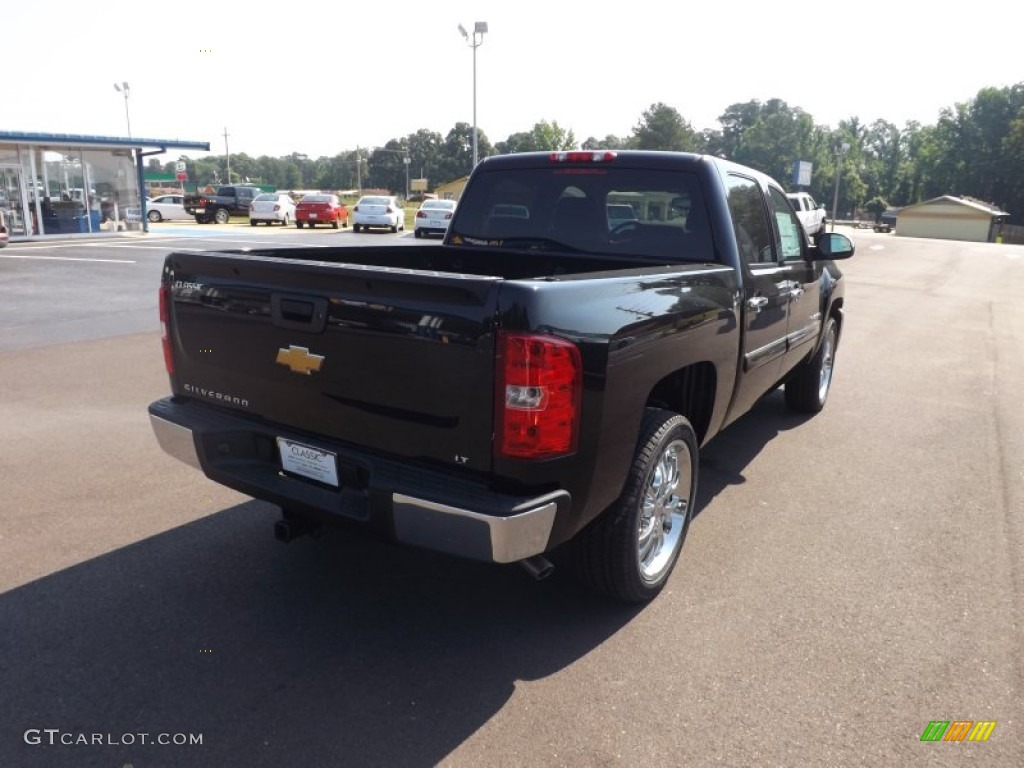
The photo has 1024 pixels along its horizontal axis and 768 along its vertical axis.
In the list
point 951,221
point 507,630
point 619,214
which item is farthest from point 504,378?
point 951,221

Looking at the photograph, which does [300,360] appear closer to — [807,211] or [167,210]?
[807,211]

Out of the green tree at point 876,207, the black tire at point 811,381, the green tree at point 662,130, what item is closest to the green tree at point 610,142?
the green tree at point 662,130

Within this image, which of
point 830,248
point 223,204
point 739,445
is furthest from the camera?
point 223,204

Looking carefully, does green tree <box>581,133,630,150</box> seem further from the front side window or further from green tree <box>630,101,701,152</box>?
the front side window

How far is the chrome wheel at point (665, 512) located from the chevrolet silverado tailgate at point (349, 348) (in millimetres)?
1076

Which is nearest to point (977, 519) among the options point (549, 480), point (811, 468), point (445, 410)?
point (811, 468)

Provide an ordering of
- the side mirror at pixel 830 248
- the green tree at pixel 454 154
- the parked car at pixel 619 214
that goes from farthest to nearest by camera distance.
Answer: the green tree at pixel 454 154
the side mirror at pixel 830 248
the parked car at pixel 619 214

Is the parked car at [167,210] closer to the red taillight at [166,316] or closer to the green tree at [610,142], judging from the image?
the red taillight at [166,316]

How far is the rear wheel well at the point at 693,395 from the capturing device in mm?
3549

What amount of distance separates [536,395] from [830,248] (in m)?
3.79

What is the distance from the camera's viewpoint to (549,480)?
2582 mm

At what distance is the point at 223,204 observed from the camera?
38.4 m

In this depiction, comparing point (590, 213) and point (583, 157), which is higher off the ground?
point (583, 157)

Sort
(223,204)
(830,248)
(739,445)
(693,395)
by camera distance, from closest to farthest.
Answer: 1. (693,395)
2. (830,248)
3. (739,445)
4. (223,204)
